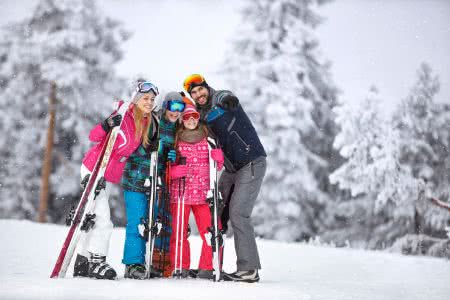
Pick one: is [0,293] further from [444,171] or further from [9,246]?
[444,171]

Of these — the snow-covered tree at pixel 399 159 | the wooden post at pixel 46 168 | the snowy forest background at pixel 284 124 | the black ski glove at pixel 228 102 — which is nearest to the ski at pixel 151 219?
the black ski glove at pixel 228 102

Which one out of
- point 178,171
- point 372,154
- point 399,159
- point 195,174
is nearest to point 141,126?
point 178,171

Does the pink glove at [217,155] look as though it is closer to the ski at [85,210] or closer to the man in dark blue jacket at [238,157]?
the man in dark blue jacket at [238,157]

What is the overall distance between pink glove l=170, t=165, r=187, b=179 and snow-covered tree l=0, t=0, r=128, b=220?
1426cm

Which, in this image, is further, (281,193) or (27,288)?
(281,193)

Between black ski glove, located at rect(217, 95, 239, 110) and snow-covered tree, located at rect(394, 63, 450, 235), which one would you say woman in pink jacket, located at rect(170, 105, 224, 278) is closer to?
black ski glove, located at rect(217, 95, 239, 110)

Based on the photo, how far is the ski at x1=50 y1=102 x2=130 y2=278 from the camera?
4734mm

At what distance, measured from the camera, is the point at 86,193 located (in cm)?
491

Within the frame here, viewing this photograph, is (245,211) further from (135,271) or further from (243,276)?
(135,271)

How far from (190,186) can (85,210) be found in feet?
3.72

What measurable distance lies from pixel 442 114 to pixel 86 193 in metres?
13.6

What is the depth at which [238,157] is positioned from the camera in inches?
217

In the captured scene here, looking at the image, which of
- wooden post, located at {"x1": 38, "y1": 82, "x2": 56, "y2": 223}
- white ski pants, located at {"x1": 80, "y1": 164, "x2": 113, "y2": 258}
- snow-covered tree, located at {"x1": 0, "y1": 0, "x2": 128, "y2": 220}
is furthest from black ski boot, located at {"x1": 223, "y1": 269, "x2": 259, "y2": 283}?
wooden post, located at {"x1": 38, "y1": 82, "x2": 56, "y2": 223}

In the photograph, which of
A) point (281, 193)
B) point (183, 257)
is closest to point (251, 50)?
point (281, 193)
